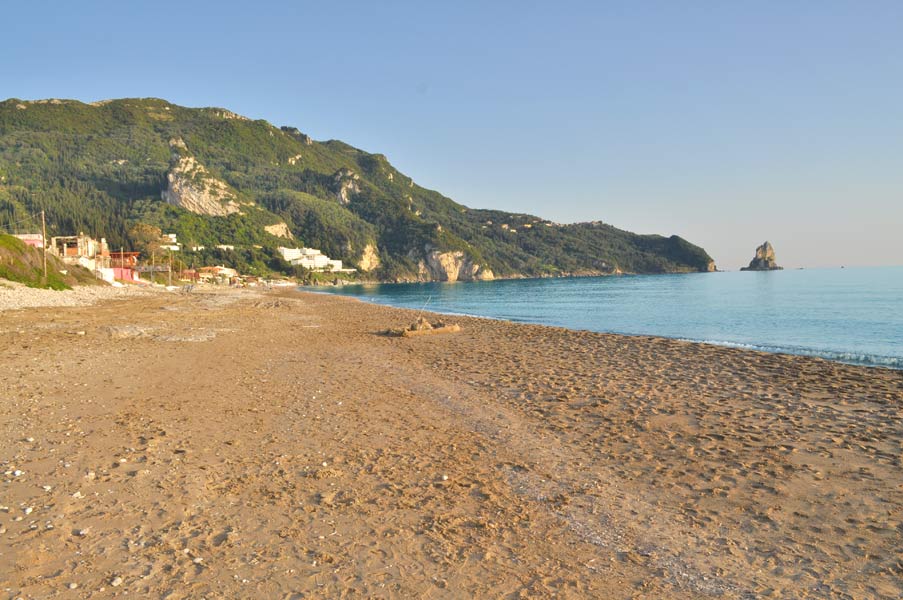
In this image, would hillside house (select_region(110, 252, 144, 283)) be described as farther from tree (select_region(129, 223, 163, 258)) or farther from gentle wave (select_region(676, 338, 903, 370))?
gentle wave (select_region(676, 338, 903, 370))

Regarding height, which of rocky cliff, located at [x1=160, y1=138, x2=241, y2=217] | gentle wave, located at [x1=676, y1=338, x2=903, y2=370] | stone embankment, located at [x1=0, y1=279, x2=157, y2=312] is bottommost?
gentle wave, located at [x1=676, y1=338, x2=903, y2=370]

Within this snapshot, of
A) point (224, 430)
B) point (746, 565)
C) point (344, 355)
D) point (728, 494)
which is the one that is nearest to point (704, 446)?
point (728, 494)

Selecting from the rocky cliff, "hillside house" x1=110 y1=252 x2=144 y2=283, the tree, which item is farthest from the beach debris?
the rocky cliff

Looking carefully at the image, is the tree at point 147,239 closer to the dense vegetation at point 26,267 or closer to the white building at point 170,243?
the white building at point 170,243

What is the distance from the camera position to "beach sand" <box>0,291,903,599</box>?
480 cm

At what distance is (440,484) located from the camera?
7.05 m

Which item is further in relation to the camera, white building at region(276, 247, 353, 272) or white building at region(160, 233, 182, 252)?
white building at region(276, 247, 353, 272)

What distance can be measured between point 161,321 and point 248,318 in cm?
575

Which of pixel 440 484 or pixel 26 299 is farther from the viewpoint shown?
Answer: pixel 26 299

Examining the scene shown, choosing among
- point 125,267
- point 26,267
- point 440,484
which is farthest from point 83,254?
point 440,484

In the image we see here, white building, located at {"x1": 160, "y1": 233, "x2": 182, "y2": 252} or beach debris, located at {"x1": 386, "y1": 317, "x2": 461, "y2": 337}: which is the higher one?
white building, located at {"x1": 160, "y1": 233, "x2": 182, "y2": 252}

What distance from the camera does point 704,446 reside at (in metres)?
8.97

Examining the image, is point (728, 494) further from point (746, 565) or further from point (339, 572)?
point (339, 572)

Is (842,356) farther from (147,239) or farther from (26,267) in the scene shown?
(147,239)
